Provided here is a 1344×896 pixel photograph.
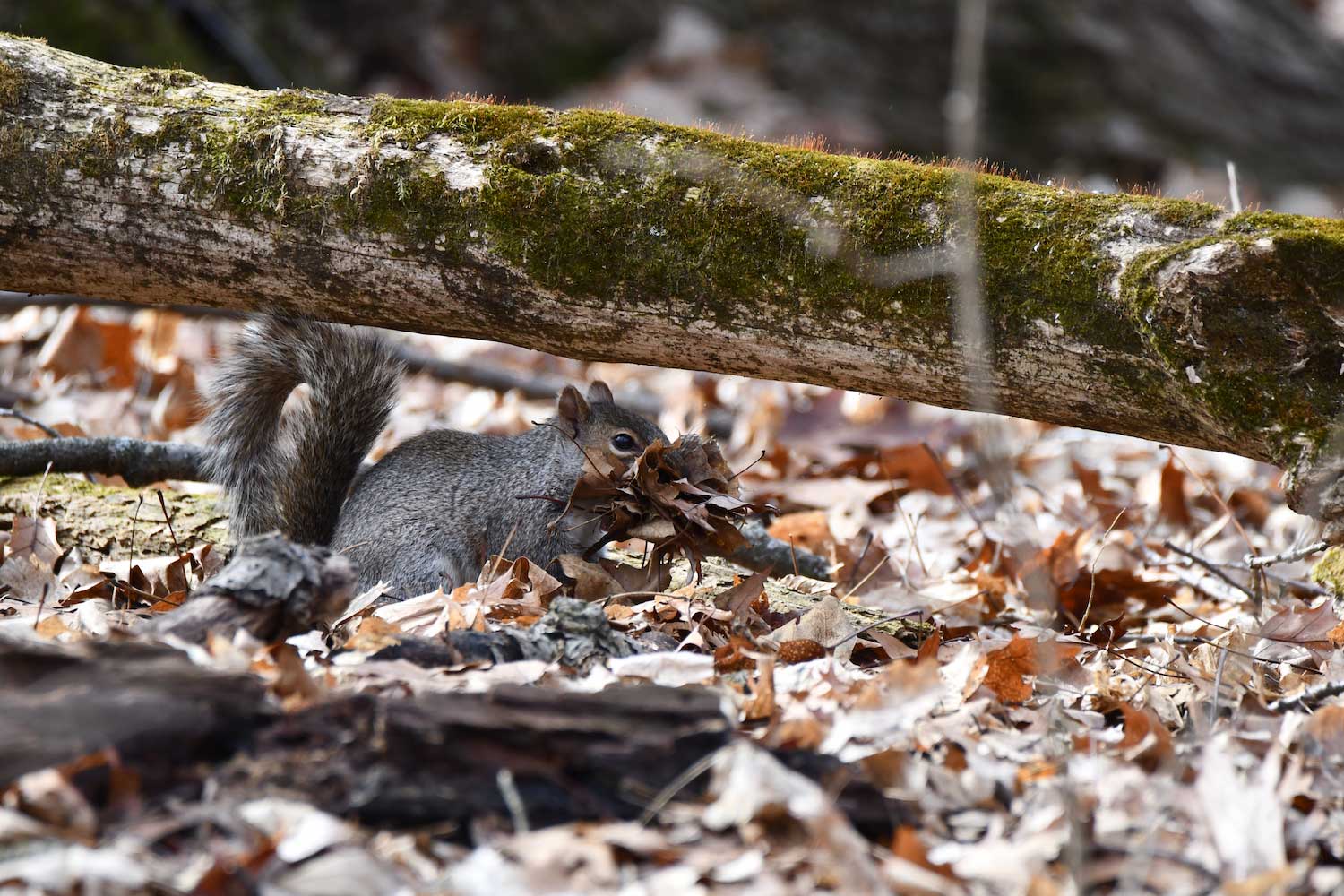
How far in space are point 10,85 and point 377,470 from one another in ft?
4.94

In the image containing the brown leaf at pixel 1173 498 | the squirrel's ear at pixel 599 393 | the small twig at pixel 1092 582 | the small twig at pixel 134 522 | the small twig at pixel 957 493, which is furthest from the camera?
the brown leaf at pixel 1173 498

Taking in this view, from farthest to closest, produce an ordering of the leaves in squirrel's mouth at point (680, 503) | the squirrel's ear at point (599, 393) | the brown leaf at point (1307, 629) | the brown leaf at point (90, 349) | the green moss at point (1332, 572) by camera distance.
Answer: the brown leaf at point (90, 349), the squirrel's ear at point (599, 393), the green moss at point (1332, 572), the leaves in squirrel's mouth at point (680, 503), the brown leaf at point (1307, 629)

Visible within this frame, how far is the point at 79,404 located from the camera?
5.57 metres

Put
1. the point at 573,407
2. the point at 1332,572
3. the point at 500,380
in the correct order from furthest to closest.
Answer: the point at 500,380
the point at 573,407
the point at 1332,572

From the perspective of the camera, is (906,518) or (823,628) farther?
(906,518)

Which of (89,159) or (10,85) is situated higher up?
(10,85)

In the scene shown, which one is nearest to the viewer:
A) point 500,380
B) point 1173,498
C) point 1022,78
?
point 1173,498

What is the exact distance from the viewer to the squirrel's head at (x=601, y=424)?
3928 mm

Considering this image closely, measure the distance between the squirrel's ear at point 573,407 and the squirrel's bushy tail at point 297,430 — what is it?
53cm

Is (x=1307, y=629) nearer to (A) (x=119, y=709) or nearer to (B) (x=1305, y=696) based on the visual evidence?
(B) (x=1305, y=696)

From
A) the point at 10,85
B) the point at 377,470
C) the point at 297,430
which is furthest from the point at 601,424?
the point at 10,85

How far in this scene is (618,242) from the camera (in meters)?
2.99

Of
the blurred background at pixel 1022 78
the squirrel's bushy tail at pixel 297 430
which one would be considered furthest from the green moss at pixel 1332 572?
the blurred background at pixel 1022 78

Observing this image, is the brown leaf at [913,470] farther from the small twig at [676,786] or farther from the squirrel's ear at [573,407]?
the small twig at [676,786]
